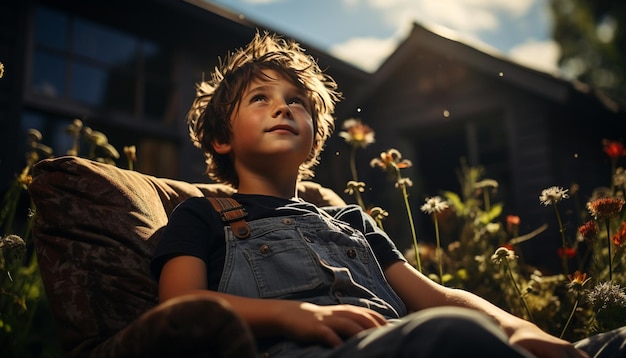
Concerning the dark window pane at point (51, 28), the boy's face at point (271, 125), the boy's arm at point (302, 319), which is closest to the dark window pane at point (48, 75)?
the dark window pane at point (51, 28)

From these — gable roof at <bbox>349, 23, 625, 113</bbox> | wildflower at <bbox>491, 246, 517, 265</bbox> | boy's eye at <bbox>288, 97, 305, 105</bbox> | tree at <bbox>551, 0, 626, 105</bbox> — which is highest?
tree at <bbox>551, 0, 626, 105</bbox>

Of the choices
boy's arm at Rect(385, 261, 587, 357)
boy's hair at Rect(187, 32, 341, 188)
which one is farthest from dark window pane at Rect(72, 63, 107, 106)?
boy's arm at Rect(385, 261, 587, 357)

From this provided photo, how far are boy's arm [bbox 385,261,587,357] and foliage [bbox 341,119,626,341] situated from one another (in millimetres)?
455

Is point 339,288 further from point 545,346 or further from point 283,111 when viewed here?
point 283,111

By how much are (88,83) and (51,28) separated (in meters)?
1.09

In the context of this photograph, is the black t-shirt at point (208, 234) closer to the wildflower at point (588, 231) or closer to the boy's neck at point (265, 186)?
the boy's neck at point (265, 186)

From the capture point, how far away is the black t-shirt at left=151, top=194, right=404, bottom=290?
187 cm

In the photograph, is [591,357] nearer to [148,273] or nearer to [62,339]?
[148,273]

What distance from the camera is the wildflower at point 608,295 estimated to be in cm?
233

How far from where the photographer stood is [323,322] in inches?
60.1

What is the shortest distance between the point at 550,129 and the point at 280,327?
28.1ft

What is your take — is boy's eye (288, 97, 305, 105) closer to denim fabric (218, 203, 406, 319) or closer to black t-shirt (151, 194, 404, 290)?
black t-shirt (151, 194, 404, 290)

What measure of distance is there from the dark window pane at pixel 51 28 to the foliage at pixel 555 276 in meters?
7.83

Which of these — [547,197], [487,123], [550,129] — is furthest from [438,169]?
[547,197]
